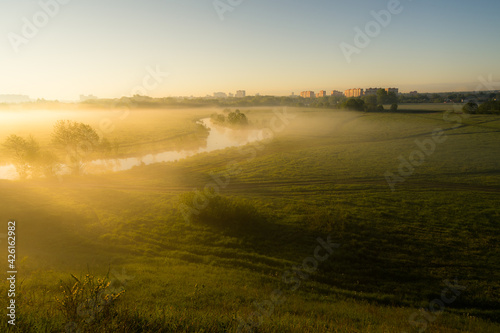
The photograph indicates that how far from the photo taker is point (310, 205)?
3084 cm

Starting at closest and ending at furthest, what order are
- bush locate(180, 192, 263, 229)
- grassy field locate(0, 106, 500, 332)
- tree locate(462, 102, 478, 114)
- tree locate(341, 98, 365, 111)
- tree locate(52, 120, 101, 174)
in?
grassy field locate(0, 106, 500, 332) → bush locate(180, 192, 263, 229) → tree locate(52, 120, 101, 174) → tree locate(462, 102, 478, 114) → tree locate(341, 98, 365, 111)

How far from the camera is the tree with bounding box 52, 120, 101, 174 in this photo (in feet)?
152

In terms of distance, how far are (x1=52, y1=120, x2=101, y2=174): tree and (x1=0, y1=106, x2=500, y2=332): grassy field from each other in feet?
29.0

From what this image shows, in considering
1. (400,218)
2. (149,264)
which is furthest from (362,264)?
(149,264)

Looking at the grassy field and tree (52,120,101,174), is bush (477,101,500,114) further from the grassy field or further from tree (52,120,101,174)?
tree (52,120,101,174)

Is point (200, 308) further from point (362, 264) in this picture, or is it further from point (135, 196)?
point (135, 196)

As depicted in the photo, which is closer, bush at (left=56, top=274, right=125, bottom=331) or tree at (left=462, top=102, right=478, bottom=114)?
bush at (left=56, top=274, right=125, bottom=331)

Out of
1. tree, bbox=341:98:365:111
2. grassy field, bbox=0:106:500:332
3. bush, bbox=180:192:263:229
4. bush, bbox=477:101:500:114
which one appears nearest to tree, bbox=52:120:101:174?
grassy field, bbox=0:106:500:332

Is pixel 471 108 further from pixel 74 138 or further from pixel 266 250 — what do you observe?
pixel 74 138

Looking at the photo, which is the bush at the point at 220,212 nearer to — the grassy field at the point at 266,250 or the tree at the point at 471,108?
the grassy field at the point at 266,250

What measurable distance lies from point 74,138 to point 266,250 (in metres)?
46.3

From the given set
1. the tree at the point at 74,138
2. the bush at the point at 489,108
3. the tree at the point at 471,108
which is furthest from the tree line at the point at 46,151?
the bush at the point at 489,108

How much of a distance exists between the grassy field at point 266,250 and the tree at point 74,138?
29.0 ft

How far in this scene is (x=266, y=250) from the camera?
2156 centimetres
